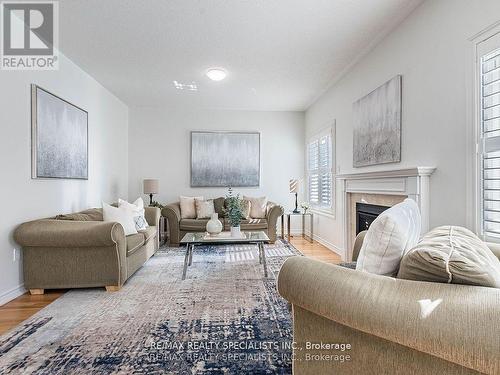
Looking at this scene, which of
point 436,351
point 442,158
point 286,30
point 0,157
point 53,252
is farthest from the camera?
point 286,30

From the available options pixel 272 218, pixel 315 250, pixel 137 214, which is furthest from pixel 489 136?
pixel 137 214

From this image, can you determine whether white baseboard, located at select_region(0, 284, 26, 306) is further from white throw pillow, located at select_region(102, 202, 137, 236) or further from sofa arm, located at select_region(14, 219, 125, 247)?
white throw pillow, located at select_region(102, 202, 137, 236)

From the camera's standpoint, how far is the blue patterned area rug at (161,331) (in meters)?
1.72

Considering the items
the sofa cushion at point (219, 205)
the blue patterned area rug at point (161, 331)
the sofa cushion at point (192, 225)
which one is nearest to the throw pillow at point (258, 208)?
the sofa cushion at point (219, 205)

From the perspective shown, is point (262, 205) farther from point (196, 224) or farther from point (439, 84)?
point (439, 84)

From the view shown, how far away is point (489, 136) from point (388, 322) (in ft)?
5.59

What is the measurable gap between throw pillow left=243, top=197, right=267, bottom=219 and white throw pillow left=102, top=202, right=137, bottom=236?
7.94 feet

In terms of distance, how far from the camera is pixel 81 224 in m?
2.89

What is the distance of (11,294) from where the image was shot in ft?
9.08

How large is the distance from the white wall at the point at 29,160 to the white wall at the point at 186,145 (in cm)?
94

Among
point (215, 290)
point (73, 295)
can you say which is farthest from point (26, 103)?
point (215, 290)

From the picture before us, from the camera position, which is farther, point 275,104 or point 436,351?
point 275,104

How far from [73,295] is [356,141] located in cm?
362

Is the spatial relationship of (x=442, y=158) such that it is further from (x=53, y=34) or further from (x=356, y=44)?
(x=53, y=34)
